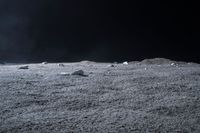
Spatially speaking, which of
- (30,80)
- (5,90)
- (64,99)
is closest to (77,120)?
(64,99)

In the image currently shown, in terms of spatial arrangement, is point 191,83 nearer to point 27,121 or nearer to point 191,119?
point 191,119

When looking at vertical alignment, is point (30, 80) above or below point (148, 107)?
above

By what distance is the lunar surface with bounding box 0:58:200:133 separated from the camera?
1688 millimetres

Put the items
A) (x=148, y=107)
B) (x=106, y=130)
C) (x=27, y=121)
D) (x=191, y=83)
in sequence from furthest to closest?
(x=191, y=83) → (x=148, y=107) → (x=27, y=121) → (x=106, y=130)


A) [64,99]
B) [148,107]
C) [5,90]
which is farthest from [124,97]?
[5,90]

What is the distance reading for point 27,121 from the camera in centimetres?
176

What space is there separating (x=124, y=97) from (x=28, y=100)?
705 mm

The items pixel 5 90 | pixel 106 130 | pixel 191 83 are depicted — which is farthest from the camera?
pixel 191 83

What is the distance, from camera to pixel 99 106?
2.04 m

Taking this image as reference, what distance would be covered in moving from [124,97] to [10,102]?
0.83 metres

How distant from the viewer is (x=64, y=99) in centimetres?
220

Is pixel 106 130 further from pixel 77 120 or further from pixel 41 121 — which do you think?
pixel 41 121

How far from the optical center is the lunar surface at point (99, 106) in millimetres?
1688

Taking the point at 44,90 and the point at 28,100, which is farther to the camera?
the point at 44,90
